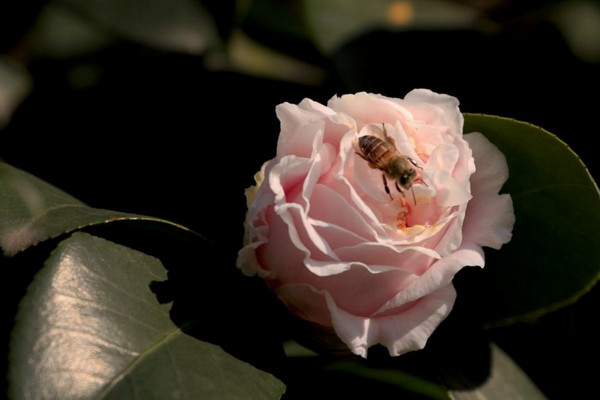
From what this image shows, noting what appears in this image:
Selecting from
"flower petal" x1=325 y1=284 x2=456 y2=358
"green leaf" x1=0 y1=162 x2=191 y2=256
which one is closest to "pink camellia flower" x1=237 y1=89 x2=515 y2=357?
"flower petal" x1=325 y1=284 x2=456 y2=358

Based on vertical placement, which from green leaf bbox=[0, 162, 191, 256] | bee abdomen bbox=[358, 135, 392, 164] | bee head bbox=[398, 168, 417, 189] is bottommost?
green leaf bbox=[0, 162, 191, 256]

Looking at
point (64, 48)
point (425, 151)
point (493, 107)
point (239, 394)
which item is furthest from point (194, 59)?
point (239, 394)

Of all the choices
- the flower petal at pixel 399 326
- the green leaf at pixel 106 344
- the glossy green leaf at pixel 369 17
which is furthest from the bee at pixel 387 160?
the glossy green leaf at pixel 369 17

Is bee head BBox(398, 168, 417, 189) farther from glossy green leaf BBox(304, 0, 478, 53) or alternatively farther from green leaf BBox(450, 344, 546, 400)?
glossy green leaf BBox(304, 0, 478, 53)

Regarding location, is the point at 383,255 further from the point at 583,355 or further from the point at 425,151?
the point at 583,355

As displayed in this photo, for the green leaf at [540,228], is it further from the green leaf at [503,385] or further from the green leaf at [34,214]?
the green leaf at [34,214]

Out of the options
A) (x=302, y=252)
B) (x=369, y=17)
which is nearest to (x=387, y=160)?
(x=302, y=252)
